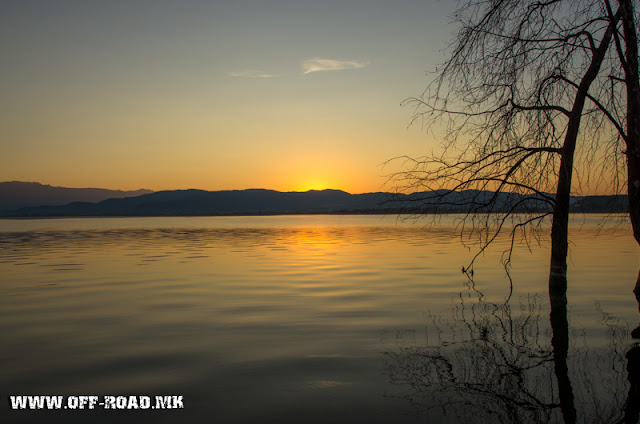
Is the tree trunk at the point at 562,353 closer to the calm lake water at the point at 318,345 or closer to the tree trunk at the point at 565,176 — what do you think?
the calm lake water at the point at 318,345

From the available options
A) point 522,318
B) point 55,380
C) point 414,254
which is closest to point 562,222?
point 522,318

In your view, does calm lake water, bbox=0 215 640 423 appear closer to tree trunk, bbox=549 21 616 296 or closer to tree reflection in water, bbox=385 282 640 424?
tree reflection in water, bbox=385 282 640 424

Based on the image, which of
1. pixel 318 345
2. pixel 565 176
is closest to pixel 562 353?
pixel 318 345

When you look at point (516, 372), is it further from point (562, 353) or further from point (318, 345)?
point (318, 345)

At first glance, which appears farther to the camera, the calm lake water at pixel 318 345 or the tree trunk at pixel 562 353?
the calm lake water at pixel 318 345

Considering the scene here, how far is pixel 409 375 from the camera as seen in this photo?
7738mm

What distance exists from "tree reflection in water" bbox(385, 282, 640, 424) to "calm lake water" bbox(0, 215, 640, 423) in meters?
0.03

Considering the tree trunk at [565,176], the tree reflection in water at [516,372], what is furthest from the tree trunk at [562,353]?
the tree trunk at [565,176]

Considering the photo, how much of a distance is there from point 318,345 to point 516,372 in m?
3.79

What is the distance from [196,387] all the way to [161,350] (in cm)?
241

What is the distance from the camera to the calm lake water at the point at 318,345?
21.6 feet

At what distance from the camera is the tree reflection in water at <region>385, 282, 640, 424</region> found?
6322 mm

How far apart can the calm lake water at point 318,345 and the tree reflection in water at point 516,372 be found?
34 millimetres

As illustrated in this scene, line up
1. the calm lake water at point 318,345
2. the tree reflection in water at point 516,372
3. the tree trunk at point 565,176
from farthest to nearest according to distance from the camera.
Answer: the tree trunk at point 565,176, the calm lake water at point 318,345, the tree reflection in water at point 516,372
